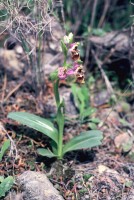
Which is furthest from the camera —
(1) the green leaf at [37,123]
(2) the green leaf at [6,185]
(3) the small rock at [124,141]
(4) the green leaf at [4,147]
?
(3) the small rock at [124,141]

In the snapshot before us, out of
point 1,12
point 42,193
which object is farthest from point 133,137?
point 1,12

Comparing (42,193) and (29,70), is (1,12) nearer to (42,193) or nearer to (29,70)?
(29,70)

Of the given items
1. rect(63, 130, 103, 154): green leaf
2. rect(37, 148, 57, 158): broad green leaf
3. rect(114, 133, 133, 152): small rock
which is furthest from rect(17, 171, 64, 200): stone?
rect(114, 133, 133, 152): small rock

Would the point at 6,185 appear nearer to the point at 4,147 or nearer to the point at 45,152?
the point at 4,147

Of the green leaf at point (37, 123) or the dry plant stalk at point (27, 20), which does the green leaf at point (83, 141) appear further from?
the dry plant stalk at point (27, 20)

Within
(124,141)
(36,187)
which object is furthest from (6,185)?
(124,141)

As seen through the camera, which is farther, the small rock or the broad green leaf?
the small rock

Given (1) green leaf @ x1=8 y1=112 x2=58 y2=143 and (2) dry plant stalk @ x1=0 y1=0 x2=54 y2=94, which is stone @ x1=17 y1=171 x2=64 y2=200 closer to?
(1) green leaf @ x1=8 y1=112 x2=58 y2=143

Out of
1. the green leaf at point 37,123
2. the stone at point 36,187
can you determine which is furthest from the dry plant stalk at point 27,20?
the stone at point 36,187

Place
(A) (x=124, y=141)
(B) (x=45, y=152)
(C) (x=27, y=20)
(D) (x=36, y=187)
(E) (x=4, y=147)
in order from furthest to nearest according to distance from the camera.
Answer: (A) (x=124, y=141)
(C) (x=27, y=20)
(B) (x=45, y=152)
(E) (x=4, y=147)
(D) (x=36, y=187)
